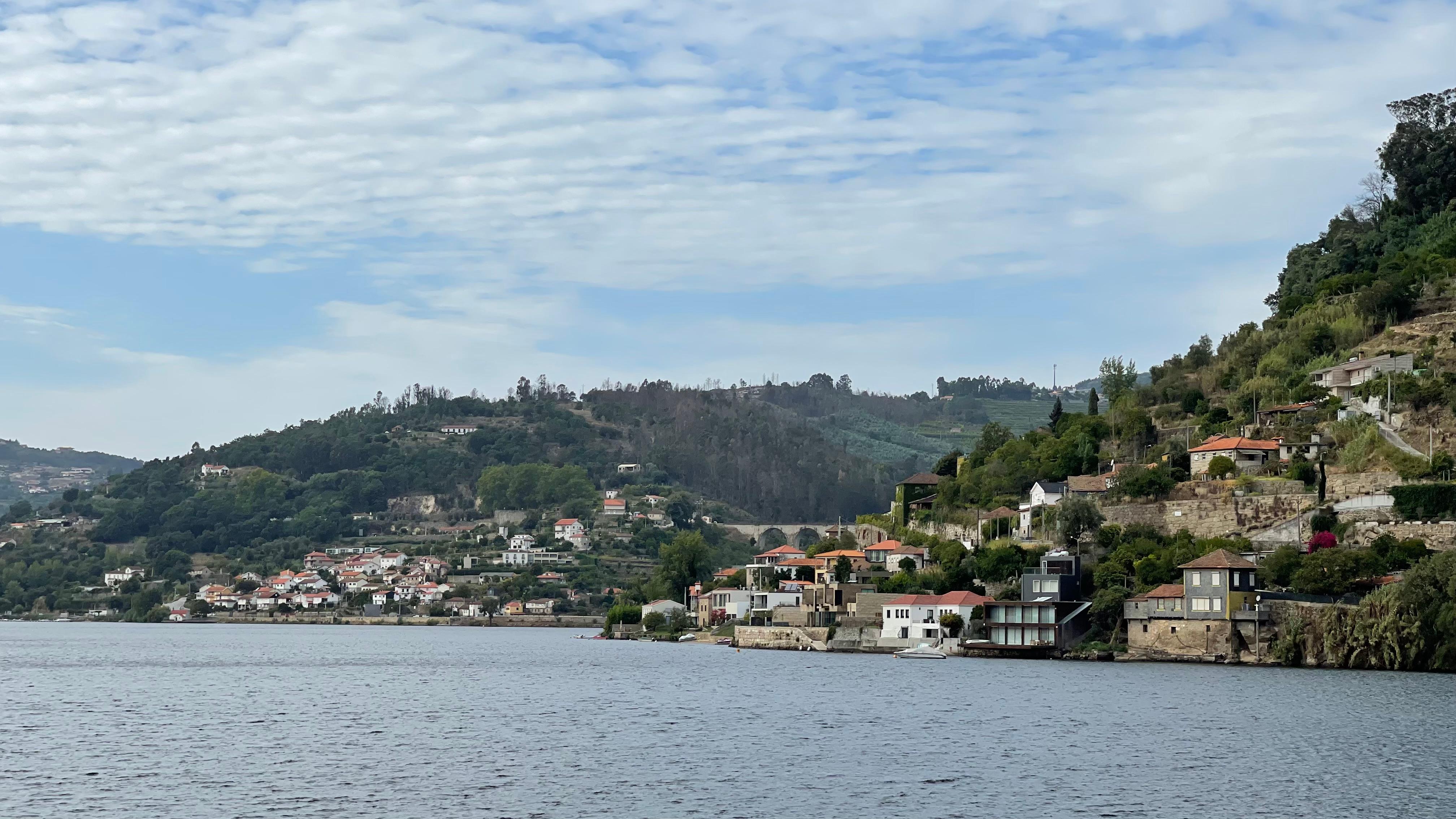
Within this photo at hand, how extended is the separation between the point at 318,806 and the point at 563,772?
6.29m

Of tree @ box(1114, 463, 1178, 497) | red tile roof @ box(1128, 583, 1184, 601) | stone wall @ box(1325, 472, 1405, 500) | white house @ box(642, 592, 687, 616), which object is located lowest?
white house @ box(642, 592, 687, 616)

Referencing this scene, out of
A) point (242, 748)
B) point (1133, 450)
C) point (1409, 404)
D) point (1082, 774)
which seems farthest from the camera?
point (1133, 450)

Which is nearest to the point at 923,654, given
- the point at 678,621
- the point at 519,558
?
the point at 678,621

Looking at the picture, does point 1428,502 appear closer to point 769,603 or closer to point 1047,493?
point 1047,493

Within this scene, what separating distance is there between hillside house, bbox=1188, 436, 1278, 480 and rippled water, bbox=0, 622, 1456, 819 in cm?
1440

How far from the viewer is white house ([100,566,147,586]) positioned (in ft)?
550

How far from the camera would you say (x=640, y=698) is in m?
51.2

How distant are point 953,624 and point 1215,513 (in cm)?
1294

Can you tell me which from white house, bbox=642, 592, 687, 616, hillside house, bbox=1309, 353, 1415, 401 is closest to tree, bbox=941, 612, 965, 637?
hillside house, bbox=1309, 353, 1415, 401

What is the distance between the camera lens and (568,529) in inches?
6909

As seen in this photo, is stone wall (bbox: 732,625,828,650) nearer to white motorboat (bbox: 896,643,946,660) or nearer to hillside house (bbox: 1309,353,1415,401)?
white motorboat (bbox: 896,643,946,660)

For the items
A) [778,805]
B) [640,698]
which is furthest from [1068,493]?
[778,805]

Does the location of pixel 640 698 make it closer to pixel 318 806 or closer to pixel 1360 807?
pixel 318 806

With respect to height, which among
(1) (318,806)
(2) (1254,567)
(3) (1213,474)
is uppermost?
(3) (1213,474)
